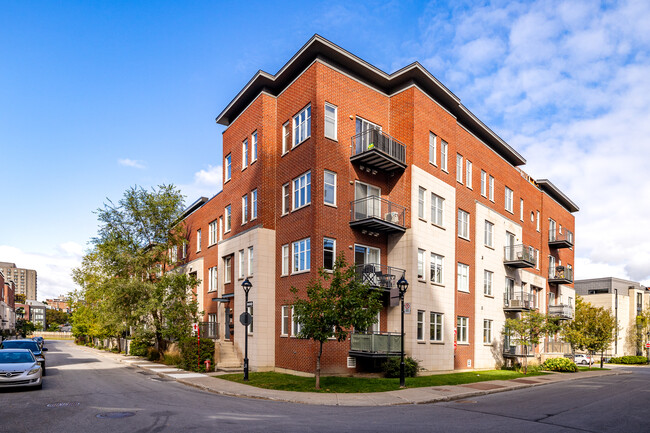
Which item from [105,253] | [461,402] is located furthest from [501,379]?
[105,253]

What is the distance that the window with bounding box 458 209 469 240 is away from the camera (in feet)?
108

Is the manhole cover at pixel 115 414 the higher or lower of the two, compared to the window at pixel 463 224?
lower

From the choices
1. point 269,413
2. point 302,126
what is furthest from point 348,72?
point 269,413

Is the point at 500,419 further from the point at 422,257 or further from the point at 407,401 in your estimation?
the point at 422,257

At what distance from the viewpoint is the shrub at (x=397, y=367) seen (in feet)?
79.1

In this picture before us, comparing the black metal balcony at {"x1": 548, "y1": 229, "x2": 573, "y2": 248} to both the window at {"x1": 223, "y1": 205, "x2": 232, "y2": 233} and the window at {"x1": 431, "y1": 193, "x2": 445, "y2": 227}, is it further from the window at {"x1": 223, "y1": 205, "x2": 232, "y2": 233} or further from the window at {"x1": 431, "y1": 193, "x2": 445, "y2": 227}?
the window at {"x1": 223, "y1": 205, "x2": 232, "y2": 233}

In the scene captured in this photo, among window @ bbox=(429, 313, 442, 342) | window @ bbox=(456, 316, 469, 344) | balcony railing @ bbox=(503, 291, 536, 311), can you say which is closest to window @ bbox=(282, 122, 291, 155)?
window @ bbox=(429, 313, 442, 342)

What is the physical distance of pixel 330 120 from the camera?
25922 mm

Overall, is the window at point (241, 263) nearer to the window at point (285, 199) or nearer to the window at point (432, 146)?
the window at point (285, 199)

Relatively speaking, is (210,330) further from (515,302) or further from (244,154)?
(515,302)

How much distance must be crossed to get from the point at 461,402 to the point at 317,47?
18044 mm

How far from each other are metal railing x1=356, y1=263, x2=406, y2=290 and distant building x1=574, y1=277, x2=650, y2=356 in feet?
229

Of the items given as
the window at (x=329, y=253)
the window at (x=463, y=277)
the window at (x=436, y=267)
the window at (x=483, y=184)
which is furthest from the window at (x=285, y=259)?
the window at (x=483, y=184)

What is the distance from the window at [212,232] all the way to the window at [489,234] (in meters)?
20.5
